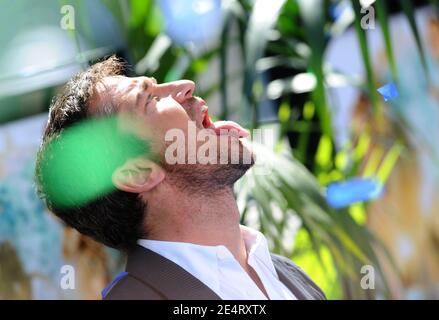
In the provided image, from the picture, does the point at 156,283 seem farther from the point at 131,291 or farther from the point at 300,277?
the point at 300,277

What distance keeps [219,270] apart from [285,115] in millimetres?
1096

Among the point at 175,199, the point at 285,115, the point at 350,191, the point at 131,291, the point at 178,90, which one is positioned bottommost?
the point at 131,291

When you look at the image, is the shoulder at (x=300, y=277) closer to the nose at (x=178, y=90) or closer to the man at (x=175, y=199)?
the man at (x=175, y=199)

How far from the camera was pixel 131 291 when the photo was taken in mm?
814

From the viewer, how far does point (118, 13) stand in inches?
58.1

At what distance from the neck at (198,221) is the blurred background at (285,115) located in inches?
12.3

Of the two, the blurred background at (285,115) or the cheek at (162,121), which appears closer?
the cheek at (162,121)

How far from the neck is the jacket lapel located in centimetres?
5

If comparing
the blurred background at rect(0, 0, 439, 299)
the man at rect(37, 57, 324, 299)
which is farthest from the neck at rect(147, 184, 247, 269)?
the blurred background at rect(0, 0, 439, 299)

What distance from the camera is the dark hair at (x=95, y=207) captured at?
933mm

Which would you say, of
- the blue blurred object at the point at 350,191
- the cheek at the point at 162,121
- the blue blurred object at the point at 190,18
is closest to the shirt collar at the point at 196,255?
the cheek at the point at 162,121

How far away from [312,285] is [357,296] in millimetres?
401

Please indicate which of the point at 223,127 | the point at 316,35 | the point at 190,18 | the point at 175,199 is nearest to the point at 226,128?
the point at 223,127
